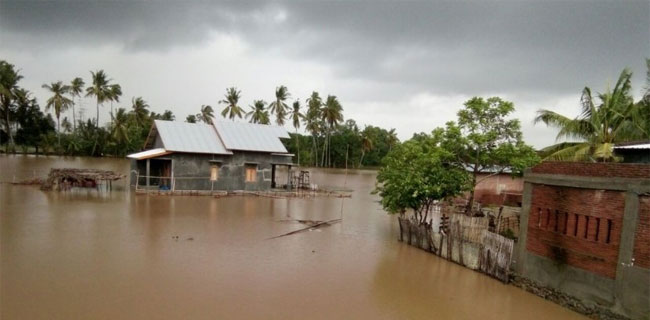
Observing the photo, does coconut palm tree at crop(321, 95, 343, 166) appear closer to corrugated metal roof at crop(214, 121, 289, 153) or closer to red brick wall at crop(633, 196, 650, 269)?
corrugated metal roof at crop(214, 121, 289, 153)

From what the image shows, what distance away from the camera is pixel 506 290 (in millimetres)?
10922

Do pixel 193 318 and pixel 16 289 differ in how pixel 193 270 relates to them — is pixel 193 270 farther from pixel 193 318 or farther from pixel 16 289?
pixel 16 289

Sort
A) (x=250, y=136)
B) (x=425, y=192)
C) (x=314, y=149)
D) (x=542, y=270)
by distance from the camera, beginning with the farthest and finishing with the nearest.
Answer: (x=314, y=149)
(x=250, y=136)
(x=425, y=192)
(x=542, y=270)

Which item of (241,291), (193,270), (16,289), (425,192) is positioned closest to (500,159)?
(425,192)

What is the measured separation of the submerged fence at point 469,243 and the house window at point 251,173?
15.8 m

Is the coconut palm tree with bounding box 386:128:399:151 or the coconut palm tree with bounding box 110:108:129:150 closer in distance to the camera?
the coconut palm tree with bounding box 110:108:129:150

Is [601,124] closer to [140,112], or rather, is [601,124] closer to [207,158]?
[207,158]

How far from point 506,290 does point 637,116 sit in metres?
8.79

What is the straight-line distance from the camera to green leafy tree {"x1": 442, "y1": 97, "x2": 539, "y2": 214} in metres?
14.2

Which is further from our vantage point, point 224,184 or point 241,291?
point 224,184

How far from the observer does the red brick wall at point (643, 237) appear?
8.21 m

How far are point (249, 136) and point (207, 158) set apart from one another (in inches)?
156

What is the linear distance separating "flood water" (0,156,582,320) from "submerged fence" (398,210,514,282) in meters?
0.36

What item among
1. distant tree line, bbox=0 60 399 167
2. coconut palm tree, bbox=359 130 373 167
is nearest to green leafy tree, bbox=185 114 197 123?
distant tree line, bbox=0 60 399 167
